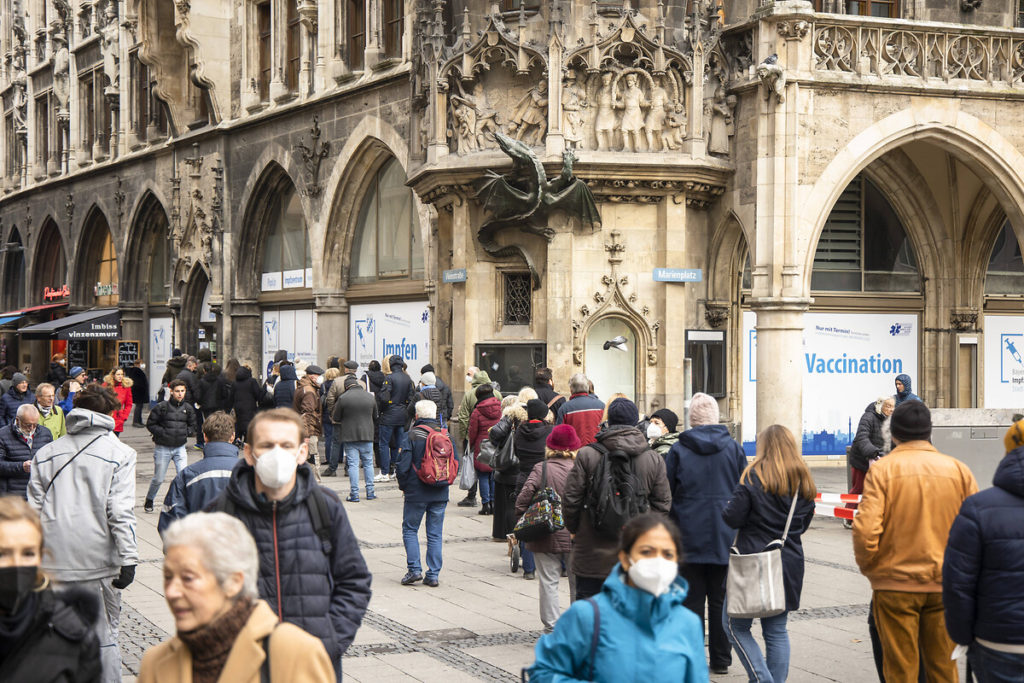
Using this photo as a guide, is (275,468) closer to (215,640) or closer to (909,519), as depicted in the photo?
(215,640)

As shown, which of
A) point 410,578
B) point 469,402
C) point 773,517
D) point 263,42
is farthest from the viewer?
point 263,42

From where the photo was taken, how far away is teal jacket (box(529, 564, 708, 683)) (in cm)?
386

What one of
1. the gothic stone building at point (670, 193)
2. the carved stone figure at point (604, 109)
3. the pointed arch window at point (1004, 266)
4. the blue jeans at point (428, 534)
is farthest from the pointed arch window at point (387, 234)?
the blue jeans at point (428, 534)

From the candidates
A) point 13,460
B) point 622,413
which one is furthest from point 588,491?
point 13,460

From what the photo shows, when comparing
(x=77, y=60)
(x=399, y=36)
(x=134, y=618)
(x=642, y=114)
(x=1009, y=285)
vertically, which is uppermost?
(x=77, y=60)

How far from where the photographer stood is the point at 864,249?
843 inches

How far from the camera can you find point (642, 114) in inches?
733

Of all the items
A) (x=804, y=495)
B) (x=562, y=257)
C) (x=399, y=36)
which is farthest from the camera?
(x=399, y=36)

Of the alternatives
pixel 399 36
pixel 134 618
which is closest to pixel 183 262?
pixel 399 36

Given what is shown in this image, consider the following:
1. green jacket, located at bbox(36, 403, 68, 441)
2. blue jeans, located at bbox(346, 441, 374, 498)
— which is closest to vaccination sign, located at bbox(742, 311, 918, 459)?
blue jeans, located at bbox(346, 441, 374, 498)

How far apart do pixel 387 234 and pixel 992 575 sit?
2083 cm

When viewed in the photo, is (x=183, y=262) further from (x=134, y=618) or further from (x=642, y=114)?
(x=134, y=618)

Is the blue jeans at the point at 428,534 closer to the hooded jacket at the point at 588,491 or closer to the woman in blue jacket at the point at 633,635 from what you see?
the hooded jacket at the point at 588,491

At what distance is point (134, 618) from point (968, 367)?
1578 centimetres
